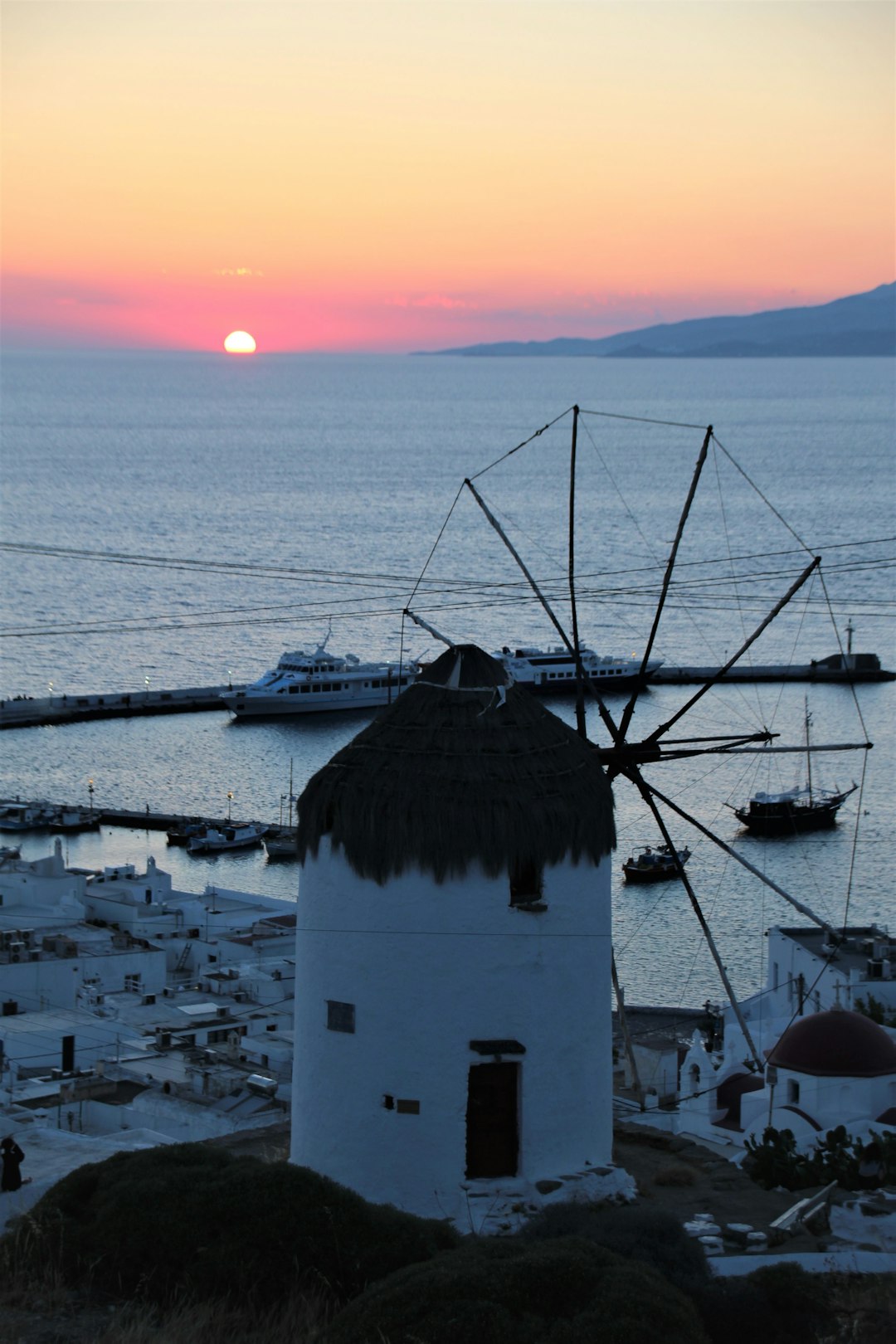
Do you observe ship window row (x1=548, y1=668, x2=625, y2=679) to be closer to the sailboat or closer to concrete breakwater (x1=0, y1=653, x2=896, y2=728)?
concrete breakwater (x1=0, y1=653, x2=896, y2=728)

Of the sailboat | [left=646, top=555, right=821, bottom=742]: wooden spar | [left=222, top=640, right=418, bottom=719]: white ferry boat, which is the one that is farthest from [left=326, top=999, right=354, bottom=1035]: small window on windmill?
[left=222, top=640, right=418, bottom=719]: white ferry boat

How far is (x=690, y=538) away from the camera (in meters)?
149

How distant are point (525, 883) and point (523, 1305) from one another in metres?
4.89

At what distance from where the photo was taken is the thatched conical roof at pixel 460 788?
1490cm

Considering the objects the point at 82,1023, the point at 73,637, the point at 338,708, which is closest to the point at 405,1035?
the point at 82,1023

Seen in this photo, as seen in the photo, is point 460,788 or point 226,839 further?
point 226,839

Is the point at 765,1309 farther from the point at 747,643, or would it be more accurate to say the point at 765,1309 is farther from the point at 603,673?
the point at 603,673

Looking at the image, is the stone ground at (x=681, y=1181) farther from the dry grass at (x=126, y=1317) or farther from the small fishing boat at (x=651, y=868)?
the small fishing boat at (x=651, y=868)

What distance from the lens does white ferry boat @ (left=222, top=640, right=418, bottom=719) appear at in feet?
307

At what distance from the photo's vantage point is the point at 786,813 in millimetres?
71562

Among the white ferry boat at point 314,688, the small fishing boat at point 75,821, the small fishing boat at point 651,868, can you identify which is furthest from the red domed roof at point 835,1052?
the white ferry boat at point 314,688

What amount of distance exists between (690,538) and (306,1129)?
13544cm

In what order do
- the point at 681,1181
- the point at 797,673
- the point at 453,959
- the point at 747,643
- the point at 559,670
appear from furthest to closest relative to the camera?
1. the point at 797,673
2. the point at 559,670
3. the point at 747,643
4. the point at 681,1181
5. the point at 453,959

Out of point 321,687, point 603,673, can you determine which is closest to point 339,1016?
point 321,687
